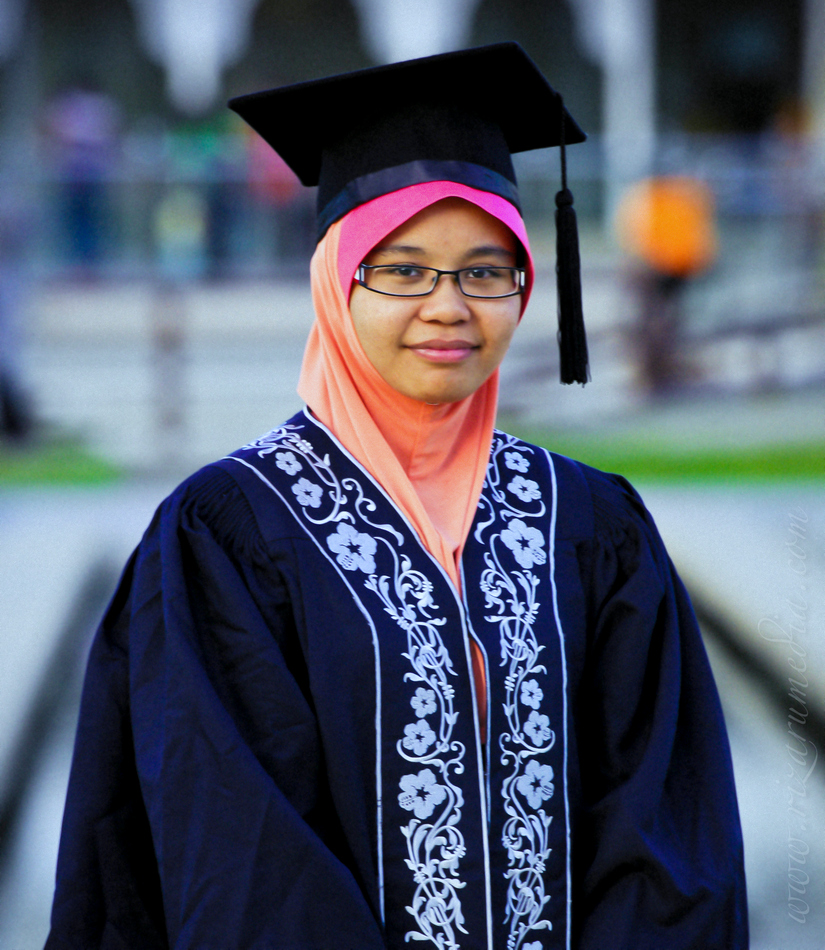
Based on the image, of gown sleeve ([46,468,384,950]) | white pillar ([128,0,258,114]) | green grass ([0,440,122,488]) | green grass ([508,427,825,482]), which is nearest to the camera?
gown sleeve ([46,468,384,950])

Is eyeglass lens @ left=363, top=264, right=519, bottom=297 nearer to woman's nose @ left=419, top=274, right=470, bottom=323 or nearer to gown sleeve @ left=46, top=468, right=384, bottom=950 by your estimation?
woman's nose @ left=419, top=274, right=470, bottom=323

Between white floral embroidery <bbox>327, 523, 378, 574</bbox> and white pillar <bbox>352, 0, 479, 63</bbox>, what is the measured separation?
43.4 feet

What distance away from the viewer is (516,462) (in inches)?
76.7

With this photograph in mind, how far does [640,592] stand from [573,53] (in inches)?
581

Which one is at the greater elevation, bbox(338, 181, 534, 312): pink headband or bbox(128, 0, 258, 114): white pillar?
bbox(128, 0, 258, 114): white pillar

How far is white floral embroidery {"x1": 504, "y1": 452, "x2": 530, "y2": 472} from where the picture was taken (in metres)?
1.94

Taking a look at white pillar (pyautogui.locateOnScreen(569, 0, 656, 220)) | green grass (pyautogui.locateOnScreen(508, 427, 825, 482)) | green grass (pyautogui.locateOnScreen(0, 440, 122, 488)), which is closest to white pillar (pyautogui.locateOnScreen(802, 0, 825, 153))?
white pillar (pyautogui.locateOnScreen(569, 0, 656, 220))

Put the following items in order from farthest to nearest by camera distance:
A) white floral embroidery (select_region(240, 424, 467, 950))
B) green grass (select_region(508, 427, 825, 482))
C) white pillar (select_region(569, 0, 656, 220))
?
1. white pillar (select_region(569, 0, 656, 220))
2. green grass (select_region(508, 427, 825, 482))
3. white floral embroidery (select_region(240, 424, 467, 950))

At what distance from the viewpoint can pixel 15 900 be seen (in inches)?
133

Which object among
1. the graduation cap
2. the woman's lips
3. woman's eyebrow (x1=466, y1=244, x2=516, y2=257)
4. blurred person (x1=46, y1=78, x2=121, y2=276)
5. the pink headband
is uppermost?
blurred person (x1=46, y1=78, x2=121, y2=276)

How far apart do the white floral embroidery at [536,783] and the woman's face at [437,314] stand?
58cm

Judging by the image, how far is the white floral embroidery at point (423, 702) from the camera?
1.67 metres

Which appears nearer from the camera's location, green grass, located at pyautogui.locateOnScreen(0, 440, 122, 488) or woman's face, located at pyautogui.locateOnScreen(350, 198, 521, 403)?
woman's face, located at pyautogui.locateOnScreen(350, 198, 521, 403)

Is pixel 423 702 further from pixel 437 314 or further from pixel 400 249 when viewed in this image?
pixel 400 249
